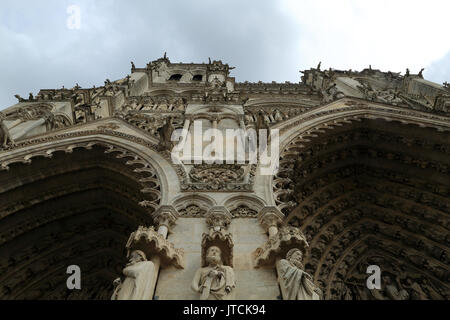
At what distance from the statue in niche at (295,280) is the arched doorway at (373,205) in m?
3.36

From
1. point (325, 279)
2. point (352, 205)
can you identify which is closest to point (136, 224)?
point (325, 279)

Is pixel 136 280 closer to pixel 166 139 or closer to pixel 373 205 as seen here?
pixel 166 139

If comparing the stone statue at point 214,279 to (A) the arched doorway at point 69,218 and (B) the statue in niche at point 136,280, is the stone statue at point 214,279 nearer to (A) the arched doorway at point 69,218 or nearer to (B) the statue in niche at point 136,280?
(B) the statue in niche at point 136,280

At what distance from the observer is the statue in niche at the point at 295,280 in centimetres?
364

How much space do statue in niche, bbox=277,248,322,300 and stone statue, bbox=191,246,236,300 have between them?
613mm

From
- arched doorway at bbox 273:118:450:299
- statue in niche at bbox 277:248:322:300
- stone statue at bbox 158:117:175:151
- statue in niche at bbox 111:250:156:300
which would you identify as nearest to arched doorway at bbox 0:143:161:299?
stone statue at bbox 158:117:175:151

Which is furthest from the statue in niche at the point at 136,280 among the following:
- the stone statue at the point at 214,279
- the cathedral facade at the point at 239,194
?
the cathedral facade at the point at 239,194

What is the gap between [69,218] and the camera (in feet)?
28.4

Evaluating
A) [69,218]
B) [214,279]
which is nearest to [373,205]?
[214,279]

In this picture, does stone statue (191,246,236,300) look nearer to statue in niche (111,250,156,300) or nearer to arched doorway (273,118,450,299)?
statue in niche (111,250,156,300)

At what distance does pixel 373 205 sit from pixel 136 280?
8267 millimetres
